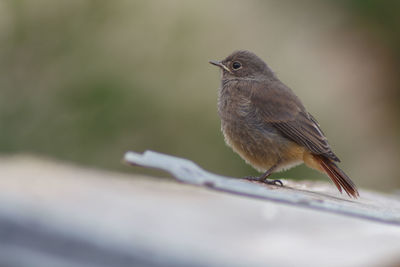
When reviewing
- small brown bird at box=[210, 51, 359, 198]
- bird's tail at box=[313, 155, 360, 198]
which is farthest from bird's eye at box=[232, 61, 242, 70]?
bird's tail at box=[313, 155, 360, 198]

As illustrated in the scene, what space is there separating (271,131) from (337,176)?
0.65m

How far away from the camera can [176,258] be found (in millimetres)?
1648

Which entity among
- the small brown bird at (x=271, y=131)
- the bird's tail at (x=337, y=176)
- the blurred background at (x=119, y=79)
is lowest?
the bird's tail at (x=337, y=176)

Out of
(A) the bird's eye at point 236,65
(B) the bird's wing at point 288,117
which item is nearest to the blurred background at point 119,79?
(A) the bird's eye at point 236,65

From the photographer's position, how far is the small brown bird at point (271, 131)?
5.11 meters

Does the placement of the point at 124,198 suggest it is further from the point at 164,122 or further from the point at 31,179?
the point at 164,122

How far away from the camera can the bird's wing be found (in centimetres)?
510

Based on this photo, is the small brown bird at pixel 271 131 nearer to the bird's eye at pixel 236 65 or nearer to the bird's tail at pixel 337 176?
the bird's tail at pixel 337 176

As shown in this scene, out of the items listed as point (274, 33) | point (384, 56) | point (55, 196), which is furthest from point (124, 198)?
point (384, 56)

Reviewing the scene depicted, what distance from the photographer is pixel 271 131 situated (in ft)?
17.1

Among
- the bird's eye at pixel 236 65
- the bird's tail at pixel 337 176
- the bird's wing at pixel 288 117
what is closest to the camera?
the bird's tail at pixel 337 176

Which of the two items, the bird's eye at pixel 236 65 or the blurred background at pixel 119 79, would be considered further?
the blurred background at pixel 119 79

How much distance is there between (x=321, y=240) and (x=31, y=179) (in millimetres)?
1007

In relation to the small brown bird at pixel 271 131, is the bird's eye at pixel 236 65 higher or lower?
higher
